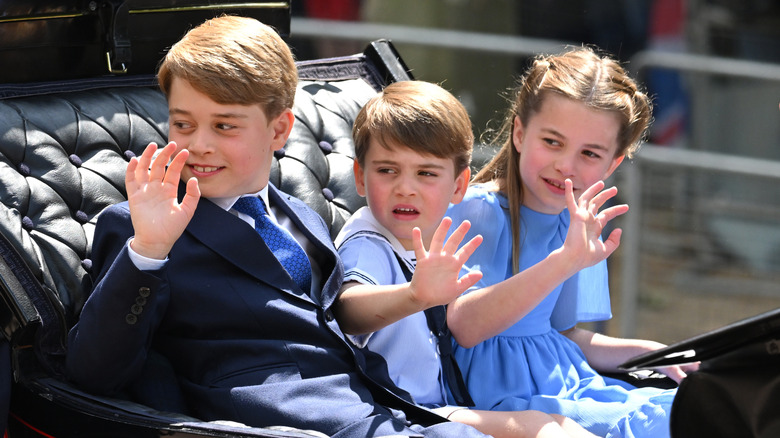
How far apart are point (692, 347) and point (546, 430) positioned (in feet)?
1.64

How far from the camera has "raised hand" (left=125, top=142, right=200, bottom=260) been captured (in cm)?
188

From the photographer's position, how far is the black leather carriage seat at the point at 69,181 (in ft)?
6.69

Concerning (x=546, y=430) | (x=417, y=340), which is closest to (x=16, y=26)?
(x=417, y=340)

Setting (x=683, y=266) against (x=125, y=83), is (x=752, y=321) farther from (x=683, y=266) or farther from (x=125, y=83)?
(x=683, y=266)

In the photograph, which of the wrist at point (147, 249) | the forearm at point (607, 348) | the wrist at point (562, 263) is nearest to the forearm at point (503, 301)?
the wrist at point (562, 263)

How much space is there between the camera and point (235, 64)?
207 centimetres

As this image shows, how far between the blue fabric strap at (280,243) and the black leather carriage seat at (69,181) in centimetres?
33

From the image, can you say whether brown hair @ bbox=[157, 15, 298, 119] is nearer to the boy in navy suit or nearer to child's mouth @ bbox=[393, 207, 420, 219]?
the boy in navy suit

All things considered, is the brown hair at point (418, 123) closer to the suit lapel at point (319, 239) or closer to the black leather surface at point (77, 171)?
the suit lapel at point (319, 239)

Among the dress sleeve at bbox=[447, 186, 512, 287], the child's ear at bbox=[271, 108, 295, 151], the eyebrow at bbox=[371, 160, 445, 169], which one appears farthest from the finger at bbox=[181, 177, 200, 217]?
the dress sleeve at bbox=[447, 186, 512, 287]

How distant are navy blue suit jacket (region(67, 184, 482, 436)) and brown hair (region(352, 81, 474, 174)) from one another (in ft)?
1.05

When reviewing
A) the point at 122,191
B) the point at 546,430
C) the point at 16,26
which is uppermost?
the point at 16,26

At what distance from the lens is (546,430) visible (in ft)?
7.06

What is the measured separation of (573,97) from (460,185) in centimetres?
33
